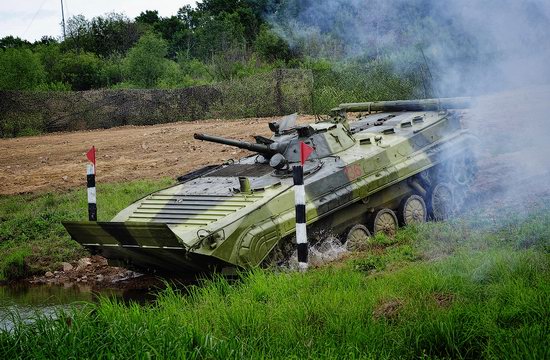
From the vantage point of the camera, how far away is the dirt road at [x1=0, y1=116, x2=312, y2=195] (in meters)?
17.2

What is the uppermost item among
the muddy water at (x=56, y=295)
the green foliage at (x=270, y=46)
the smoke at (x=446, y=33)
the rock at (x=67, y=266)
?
the green foliage at (x=270, y=46)

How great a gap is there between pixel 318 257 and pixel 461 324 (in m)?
4.14

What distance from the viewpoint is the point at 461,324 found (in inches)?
233

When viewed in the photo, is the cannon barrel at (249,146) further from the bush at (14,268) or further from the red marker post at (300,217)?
the bush at (14,268)

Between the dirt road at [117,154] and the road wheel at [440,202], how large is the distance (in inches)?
238

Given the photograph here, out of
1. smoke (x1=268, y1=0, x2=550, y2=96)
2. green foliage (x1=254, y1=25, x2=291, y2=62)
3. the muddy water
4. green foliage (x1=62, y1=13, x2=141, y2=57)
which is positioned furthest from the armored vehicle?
green foliage (x1=62, y1=13, x2=141, y2=57)

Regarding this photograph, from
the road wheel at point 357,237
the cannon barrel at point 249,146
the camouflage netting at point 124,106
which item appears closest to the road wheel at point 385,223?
the road wheel at point 357,237

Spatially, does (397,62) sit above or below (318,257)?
above

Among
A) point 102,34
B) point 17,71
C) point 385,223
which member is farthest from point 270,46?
point 102,34

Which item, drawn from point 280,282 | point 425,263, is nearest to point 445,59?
point 425,263

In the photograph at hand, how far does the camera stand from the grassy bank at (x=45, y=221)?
39.2 feet

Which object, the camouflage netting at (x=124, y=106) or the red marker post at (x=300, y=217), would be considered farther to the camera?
the camouflage netting at (x=124, y=106)

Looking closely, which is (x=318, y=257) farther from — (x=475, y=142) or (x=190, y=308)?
(x=475, y=142)

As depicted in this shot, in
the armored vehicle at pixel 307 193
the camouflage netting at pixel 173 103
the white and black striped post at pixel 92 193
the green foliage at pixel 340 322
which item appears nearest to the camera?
the green foliage at pixel 340 322
